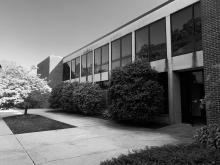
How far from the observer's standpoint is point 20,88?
14.1 meters

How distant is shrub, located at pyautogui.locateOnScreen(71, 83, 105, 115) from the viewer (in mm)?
14617

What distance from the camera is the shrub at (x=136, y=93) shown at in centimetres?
→ 994

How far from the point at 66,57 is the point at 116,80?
54.8ft

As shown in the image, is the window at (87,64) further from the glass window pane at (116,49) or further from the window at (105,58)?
the glass window pane at (116,49)

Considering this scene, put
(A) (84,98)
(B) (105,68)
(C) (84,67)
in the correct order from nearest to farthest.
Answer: (A) (84,98) → (B) (105,68) → (C) (84,67)

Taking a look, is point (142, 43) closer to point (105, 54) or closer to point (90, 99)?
point (105, 54)

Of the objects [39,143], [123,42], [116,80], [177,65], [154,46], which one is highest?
[123,42]

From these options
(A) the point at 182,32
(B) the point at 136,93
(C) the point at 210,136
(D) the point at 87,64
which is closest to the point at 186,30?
(A) the point at 182,32

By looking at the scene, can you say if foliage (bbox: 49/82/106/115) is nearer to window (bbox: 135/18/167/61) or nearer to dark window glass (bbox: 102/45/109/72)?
dark window glass (bbox: 102/45/109/72)

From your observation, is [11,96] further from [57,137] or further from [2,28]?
[2,28]

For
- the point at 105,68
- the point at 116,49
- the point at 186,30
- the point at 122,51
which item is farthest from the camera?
the point at 105,68

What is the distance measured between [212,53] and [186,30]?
447 cm

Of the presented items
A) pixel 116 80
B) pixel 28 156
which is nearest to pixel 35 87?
pixel 116 80

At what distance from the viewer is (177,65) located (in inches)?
433
